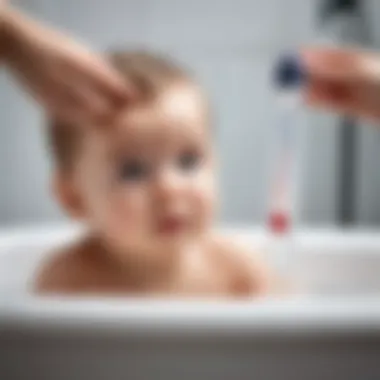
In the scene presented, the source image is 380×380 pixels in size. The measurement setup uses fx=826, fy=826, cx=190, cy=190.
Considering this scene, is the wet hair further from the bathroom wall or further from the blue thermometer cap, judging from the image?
the bathroom wall

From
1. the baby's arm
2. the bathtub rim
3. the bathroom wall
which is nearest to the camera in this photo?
the bathtub rim

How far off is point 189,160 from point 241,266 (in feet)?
0.60

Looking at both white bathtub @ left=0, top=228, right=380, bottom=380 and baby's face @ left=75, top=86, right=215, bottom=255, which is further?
baby's face @ left=75, top=86, right=215, bottom=255

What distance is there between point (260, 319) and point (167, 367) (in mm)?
92

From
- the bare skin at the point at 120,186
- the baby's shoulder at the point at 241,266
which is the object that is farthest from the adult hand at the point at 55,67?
A: the baby's shoulder at the point at 241,266

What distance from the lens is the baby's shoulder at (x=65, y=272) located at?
873mm

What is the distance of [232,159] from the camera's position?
1.38 m

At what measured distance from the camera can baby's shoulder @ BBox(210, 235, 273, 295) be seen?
95 centimetres

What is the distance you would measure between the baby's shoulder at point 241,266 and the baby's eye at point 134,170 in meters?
0.16

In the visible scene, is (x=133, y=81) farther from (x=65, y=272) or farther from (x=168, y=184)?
(x=65, y=272)

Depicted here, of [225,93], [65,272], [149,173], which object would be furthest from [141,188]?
[225,93]

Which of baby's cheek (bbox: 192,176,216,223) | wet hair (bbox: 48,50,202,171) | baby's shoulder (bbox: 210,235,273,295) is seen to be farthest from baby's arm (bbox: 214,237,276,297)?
wet hair (bbox: 48,50,202,171)

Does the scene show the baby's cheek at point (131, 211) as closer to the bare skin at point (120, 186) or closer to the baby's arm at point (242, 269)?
the bare skin at point (120, 186)

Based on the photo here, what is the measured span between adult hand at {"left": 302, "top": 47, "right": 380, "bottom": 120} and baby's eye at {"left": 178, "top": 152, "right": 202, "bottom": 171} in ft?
0.42
